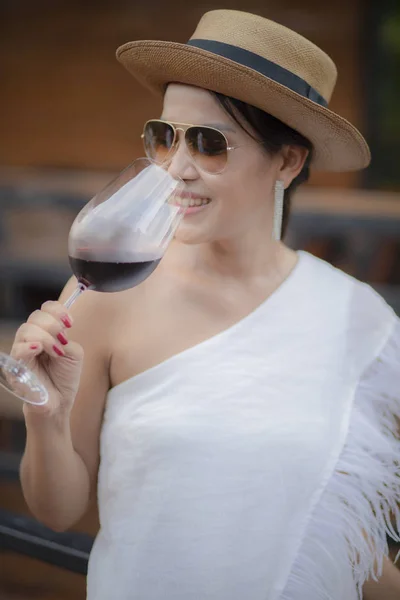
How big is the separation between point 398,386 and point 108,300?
70 centimetres

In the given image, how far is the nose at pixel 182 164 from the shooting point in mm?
1568

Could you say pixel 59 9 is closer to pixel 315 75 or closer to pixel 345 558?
pixel 315 75

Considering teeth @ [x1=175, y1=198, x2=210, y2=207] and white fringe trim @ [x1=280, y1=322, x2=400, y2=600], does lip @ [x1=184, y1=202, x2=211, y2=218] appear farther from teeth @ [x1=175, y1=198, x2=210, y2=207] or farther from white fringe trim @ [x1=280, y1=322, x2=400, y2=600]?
white fringe trim @ [x1=280, y1=322, x2=400, y2=600]

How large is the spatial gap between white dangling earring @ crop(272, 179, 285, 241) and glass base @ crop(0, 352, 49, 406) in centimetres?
75

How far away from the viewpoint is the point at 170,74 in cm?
167

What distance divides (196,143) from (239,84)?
0.45 ft

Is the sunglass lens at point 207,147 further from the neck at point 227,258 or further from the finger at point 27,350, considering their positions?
the finger at point 27,350

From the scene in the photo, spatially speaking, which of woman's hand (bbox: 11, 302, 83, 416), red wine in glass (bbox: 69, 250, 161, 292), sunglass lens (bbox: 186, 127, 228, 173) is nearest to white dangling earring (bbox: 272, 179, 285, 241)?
sunglass lens (bbox: 186, 127, 228, 173)

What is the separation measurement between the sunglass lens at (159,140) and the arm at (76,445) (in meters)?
0.29

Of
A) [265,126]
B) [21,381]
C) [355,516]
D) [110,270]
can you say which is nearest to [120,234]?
[110,270]

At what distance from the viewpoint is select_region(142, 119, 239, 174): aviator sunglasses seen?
5.19 feet

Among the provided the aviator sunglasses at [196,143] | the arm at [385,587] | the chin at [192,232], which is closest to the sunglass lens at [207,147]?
the aviator sunglasses at [196,143]

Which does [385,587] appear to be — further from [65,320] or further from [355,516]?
[65,320]

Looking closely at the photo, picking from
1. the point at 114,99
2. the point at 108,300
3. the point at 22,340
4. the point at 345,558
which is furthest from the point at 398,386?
the point at 114,99
